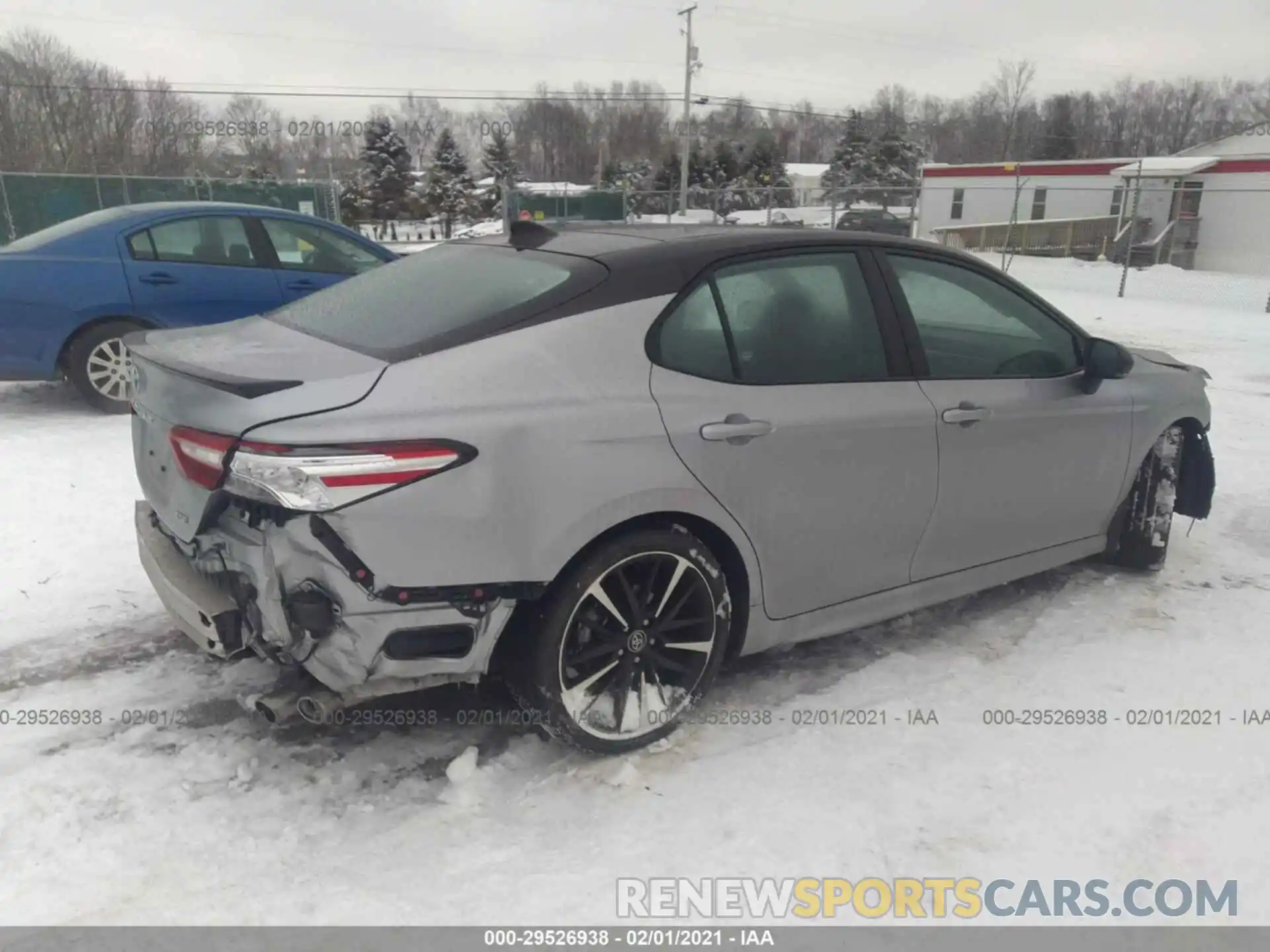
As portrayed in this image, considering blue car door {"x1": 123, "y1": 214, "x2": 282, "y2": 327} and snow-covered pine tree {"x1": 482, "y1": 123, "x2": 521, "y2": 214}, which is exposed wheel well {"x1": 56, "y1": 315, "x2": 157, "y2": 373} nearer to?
blue car door {"x1": 123, "y1": 214, "x2": 282, "y2": 327}

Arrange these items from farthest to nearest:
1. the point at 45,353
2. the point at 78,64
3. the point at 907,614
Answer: the point at 78,64, the point at 45,353, the point at 907,614

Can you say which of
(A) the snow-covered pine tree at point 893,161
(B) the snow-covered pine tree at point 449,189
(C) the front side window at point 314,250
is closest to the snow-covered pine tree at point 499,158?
(B) the snow-covered pine tree at point 449,189

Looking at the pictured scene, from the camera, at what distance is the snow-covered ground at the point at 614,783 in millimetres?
2338

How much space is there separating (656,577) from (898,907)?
1086mm

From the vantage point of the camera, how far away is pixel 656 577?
277 centimetres

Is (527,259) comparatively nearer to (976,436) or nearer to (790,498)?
(790,498)

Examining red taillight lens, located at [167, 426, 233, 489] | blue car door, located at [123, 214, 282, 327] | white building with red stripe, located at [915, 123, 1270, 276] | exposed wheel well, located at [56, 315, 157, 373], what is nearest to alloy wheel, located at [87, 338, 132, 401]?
exposed wheel well, located at [56, 315, 157, 373]

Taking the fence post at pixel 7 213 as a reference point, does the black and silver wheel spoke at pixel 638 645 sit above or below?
below

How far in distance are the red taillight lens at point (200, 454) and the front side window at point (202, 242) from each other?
4.87 metres

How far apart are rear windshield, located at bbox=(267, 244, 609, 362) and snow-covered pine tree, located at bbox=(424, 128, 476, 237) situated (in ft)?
144

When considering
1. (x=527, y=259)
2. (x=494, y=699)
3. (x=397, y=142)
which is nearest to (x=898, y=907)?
(x=494, y=699)

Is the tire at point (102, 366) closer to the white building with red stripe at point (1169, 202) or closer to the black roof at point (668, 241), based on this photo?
the black roof at point (668, 241)

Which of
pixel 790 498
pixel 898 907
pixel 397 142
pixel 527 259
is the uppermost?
pixel 397 142
